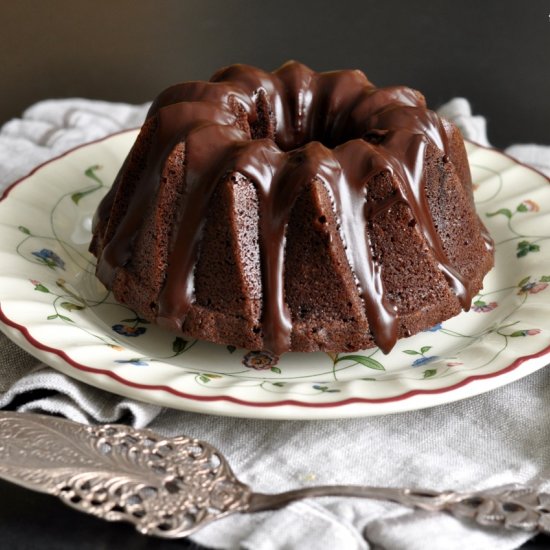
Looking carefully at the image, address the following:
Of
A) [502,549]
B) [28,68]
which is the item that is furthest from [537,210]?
[28,68]

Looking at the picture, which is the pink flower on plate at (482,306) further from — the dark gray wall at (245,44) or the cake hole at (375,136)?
the dark gray wall at (245,44)

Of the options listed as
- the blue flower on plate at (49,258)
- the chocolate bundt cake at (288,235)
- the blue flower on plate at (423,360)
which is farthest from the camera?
the blue flower on plate at (49,258)

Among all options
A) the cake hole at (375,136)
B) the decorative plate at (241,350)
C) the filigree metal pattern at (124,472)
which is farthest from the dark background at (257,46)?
the filigree metal pattern at (124,472)

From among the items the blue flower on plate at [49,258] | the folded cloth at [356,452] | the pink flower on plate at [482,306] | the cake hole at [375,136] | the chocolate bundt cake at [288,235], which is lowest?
the folded cloth at [356,452]

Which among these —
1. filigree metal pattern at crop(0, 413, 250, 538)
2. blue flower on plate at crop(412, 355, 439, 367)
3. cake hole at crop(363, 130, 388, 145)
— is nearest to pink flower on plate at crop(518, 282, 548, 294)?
blue flower on plate at crop(412, 355, 439, 367)

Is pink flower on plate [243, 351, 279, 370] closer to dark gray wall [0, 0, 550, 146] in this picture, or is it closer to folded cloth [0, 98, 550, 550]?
folded cloth [0, 98, 550, 550]
